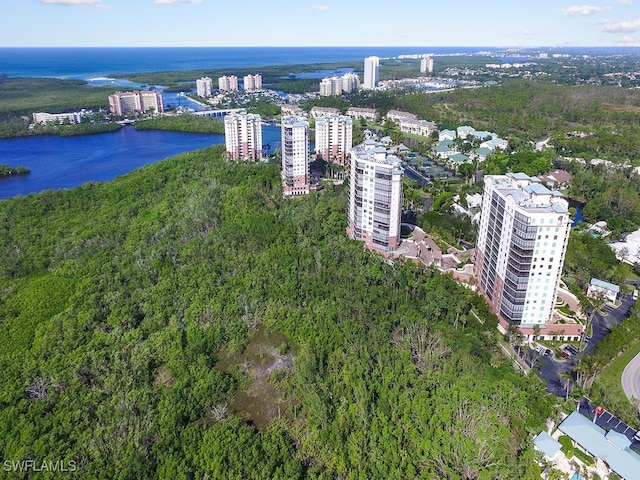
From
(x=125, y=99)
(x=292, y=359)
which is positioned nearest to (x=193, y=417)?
(x=292, y=359)

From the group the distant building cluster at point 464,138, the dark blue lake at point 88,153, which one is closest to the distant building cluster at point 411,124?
the distant building cluster at point 464,138

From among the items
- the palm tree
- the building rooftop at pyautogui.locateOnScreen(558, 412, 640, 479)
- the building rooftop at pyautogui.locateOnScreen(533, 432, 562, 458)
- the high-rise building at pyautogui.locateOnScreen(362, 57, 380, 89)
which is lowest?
the palm tree

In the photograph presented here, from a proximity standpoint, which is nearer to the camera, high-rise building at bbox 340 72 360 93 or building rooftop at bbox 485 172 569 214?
building rooftop at bbox 485 172 569 214

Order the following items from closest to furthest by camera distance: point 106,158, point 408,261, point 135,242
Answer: point 408,261 → point 135,242 → point 106,158

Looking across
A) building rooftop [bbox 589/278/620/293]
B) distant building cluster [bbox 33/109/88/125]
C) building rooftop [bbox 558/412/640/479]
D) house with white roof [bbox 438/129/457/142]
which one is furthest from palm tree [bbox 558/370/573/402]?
distant building cluster [bbox 33/109/88/125]

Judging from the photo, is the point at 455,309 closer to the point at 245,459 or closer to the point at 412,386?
the point at 412,386

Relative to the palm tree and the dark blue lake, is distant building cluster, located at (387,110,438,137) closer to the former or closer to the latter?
the dark blue lake
